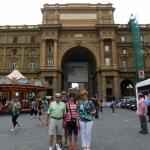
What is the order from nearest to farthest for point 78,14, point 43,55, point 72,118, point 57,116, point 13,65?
point 72,118
point 57,116
point 43,55
point 78,14
point 13,65

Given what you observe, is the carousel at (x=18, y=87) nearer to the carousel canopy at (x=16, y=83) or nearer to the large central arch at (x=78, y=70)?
the carousel canopy at (x=16, y=83)

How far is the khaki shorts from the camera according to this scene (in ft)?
25.2

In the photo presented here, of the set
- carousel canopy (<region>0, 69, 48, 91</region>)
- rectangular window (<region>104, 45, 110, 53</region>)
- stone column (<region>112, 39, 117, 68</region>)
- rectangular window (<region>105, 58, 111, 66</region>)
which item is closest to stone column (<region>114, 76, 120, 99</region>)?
stone column (<region>112, 39, 117, 68</region>)

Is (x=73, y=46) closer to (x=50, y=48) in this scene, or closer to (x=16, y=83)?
(x=50, y=48)

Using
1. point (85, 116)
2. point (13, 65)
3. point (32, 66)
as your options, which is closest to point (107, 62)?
point (32, 66)

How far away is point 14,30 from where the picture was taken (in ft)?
181

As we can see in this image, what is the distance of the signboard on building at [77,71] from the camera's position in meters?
57.2

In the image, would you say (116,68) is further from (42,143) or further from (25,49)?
(42,143)

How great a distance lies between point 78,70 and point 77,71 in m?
0.33

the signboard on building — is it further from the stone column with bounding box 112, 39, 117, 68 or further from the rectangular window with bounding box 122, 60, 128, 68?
the stone column with bounding box 112, 39, 117, 68

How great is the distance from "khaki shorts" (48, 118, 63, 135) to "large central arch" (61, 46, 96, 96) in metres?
48.3

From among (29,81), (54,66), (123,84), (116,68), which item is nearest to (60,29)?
(54,66)

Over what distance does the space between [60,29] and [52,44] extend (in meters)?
3.46

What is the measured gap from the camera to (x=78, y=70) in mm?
58031
